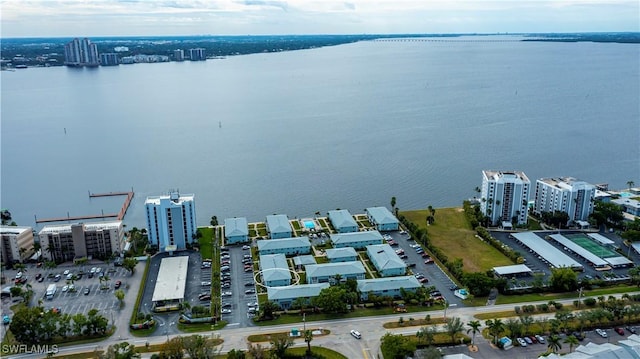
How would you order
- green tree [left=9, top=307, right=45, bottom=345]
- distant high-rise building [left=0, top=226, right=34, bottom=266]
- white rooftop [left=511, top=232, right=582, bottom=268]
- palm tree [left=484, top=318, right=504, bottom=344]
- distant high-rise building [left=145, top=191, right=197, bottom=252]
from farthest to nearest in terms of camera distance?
1. distant high-rise building [left=145, top=191, right=197, bottom=252]
2. distant high-rise building [left=0, top=226, right=34, bottom=266]
3. white rooftop [left=511, top=232, right=582, bottom=268]
4. green tree [left=9, top=307, right=45, bottom=345]
5. palm tree [left=484, top=318, right=504, bottom=344]

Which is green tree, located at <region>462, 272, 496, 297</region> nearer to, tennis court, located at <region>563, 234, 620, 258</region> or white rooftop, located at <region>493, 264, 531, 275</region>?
white rooftop, located at <region>493, 264, 531, 275</region>

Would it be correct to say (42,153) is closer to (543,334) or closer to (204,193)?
(204,193)

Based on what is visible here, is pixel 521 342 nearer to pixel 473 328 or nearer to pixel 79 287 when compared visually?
pixel 473 328

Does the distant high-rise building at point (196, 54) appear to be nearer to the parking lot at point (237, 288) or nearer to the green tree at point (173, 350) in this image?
the parking lot at point (237, 288)

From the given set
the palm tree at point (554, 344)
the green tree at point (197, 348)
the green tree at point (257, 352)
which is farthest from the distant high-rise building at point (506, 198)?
the green tree at point (197, 348)

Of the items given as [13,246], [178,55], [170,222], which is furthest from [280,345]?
[178,55]

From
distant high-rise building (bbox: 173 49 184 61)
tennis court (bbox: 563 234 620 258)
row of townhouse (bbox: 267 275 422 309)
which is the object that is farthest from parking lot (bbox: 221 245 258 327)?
distant high-rise building (bbox: 173 49 184 61)

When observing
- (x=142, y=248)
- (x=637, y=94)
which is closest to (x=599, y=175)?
(x=142, y=248)
